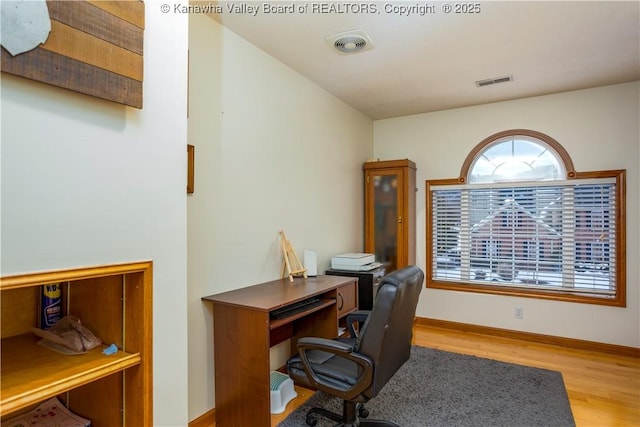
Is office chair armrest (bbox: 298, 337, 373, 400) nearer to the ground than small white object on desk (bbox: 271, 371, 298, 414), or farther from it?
farther from it

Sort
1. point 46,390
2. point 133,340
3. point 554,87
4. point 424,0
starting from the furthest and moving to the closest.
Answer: point 554,87 < point 424,0 < point 133,340 < point 46,390

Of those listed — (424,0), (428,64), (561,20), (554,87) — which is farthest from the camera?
(554,87)

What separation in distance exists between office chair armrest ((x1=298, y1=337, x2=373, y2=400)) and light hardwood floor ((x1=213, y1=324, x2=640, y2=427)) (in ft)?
2.27

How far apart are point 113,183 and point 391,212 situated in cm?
330

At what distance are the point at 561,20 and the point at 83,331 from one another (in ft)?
10.0

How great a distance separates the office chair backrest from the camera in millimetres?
1619

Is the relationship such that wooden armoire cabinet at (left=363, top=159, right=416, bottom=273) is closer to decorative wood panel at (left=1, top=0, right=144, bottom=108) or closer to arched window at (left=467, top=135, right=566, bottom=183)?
arched window at (left=467, top=135, right=566, bottom=183)

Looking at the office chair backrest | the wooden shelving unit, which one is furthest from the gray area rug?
the wooden shelving unit

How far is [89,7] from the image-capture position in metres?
0.98

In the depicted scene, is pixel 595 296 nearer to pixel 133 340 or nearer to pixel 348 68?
pixel 348 68

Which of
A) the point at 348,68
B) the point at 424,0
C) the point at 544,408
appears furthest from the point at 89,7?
the point at 544,408

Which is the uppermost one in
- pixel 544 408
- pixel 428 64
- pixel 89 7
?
pixel 428 64

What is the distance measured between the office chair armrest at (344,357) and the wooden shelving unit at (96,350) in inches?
31.0

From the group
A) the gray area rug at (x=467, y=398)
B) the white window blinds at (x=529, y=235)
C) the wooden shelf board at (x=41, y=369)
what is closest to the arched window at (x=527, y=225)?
the white window blinds at (x=529, y=235)
